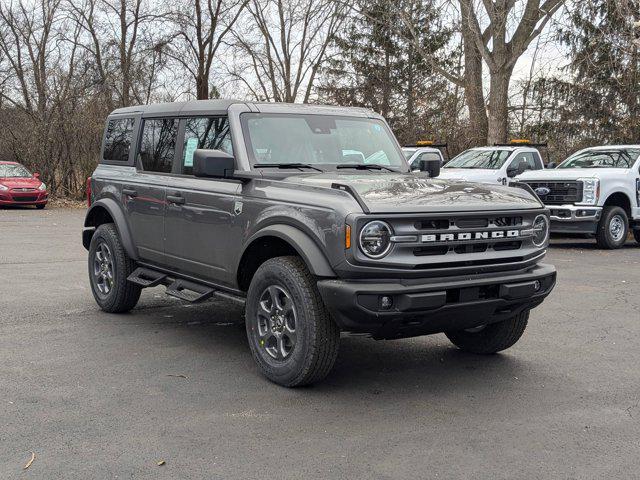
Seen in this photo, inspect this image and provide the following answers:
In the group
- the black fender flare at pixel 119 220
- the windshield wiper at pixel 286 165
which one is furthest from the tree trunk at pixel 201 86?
the windshield wiper at pixel 286 165

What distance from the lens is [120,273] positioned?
7.12 meters

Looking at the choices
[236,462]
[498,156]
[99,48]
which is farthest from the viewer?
[99,48]

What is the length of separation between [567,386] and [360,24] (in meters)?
33.8

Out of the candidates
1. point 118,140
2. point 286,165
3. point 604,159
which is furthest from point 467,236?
point 604,159

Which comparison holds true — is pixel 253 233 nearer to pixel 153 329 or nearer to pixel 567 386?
pixel 153 329

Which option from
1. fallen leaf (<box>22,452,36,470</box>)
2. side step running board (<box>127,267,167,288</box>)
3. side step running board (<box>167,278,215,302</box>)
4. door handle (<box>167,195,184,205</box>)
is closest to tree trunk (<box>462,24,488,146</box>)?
side step running board (<box>127,267,167,288</box>)

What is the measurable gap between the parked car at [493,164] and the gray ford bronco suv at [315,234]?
33.6 ft

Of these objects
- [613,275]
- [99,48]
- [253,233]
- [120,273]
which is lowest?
[613,275]

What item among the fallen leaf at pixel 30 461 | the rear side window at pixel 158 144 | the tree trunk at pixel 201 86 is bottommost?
the fallen leaf at pixel 30 461

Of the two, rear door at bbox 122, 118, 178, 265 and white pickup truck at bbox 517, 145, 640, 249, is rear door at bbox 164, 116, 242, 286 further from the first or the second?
white pickup truck at bbox 517, 145, 640, 249

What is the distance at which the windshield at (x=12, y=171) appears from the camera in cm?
2344

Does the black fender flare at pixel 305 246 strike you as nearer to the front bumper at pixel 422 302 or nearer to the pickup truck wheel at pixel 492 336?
the front bumper at pixel 422 302

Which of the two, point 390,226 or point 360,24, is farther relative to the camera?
point 360,24

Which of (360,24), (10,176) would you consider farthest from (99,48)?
(360,24)
